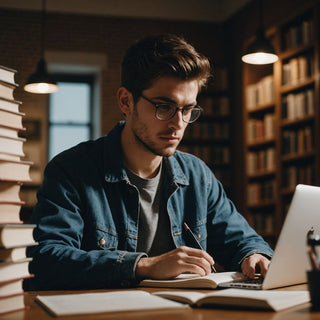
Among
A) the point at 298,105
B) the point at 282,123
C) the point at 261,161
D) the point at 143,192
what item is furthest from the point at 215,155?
the point at 143,192

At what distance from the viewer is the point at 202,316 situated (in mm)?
996

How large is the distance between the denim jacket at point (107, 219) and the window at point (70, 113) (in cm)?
483

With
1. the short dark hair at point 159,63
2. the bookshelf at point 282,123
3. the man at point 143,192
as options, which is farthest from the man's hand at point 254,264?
the bookshelf at point 282,123

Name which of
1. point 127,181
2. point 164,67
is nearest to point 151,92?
point 164,67

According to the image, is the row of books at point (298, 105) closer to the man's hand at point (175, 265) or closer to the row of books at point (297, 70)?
the row of books at point (297, 70)

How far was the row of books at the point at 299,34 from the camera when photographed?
5000 mm

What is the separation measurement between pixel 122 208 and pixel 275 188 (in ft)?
13.4

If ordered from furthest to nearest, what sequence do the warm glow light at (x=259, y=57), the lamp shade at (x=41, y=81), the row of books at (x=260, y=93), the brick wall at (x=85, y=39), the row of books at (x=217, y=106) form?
the row of books at (x=217, y=106)
the brick wall at (x=85, y=39)
the row of books at (x=260, y=93)
the lamp shade at (x=41, y=81)
the warm glow light at (x=259, y=57)

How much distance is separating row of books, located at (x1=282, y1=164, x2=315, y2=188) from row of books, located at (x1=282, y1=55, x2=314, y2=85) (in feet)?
2.77

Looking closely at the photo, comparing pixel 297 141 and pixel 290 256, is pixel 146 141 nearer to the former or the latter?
pixel 290 256

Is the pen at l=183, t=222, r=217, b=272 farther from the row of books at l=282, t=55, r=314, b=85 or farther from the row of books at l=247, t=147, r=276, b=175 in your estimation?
the row of books at l=247, t=147, r=276, b=175

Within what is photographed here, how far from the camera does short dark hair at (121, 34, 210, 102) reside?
180cm

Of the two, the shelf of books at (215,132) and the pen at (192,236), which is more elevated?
the shelf of books at (215,132)

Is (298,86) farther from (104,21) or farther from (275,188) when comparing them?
(104,21)
